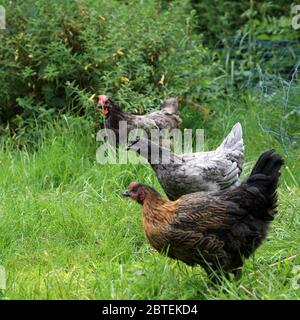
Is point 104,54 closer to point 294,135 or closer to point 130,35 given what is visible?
point 130,35

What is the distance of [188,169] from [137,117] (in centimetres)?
151

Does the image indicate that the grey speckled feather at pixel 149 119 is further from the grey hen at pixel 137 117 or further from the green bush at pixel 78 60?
the green bush at pixel 78 60

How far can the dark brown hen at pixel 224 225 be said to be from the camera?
4602 mm

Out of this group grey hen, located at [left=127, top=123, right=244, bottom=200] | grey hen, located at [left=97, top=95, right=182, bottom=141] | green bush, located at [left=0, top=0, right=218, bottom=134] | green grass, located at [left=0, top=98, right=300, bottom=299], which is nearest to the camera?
green grass, located at [left=0, top=98, right=300, bottom=299]

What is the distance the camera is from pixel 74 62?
297 inches

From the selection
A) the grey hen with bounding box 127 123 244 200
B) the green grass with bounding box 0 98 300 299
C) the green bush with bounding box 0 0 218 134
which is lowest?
the green grass with bounding box 0 98 300 299

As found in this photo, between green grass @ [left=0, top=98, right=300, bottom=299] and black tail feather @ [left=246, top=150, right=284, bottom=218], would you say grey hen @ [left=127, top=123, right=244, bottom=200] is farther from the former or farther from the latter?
black tail feather @ [left=246, top=150, right=284, bottom=218]

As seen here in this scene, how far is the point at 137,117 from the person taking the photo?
282 inches

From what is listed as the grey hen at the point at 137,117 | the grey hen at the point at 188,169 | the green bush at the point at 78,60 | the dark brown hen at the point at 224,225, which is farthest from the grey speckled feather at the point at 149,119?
the dark brown hen at the point at 224,225

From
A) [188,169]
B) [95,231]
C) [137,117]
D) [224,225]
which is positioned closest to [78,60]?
[137,117]

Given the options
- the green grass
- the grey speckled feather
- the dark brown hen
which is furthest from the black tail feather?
the grey speckled feather

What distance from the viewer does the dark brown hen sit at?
15.1 feet

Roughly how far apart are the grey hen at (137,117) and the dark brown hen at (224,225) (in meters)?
2.46

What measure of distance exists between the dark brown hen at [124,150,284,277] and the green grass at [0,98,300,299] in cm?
14
